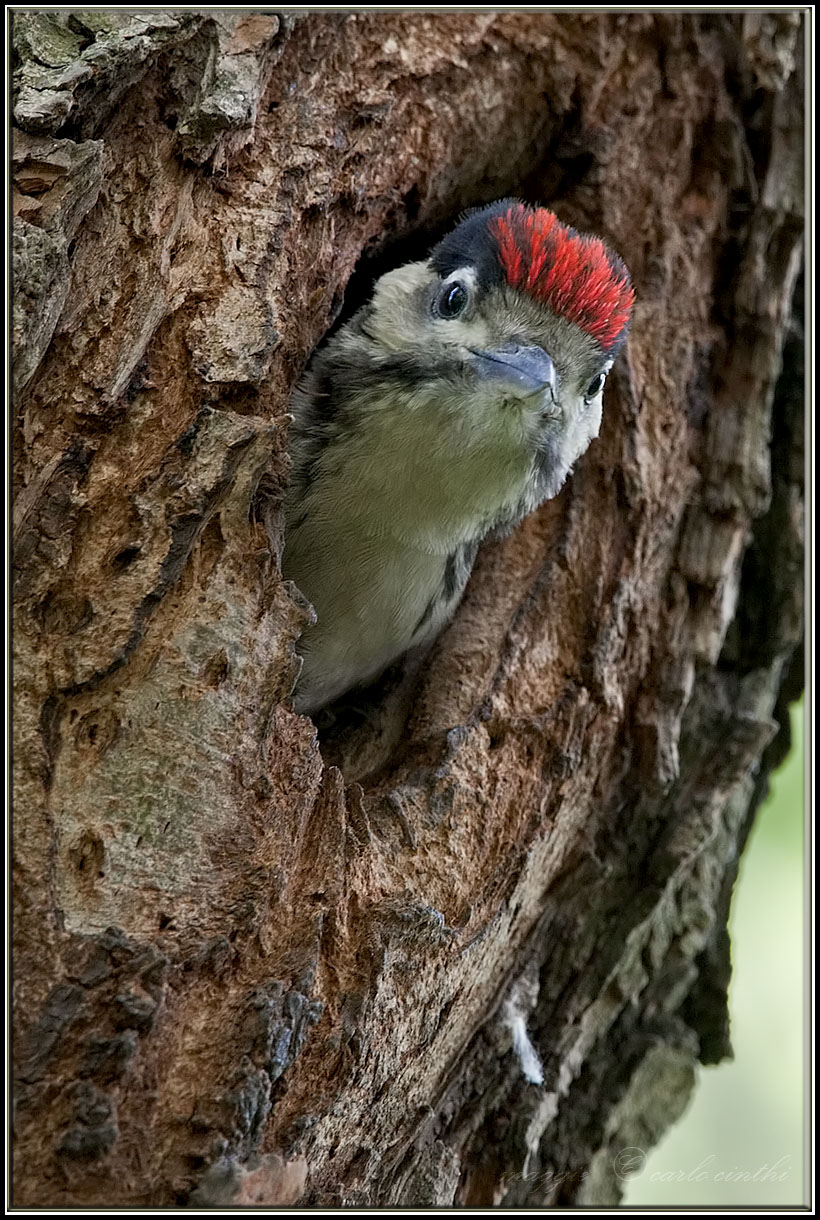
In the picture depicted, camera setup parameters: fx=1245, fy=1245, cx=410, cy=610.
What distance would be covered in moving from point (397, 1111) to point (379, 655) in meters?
1.24

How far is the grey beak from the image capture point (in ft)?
9.22

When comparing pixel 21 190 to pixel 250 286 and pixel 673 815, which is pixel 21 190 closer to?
pixel 250 286

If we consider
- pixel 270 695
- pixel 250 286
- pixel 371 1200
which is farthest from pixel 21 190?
pixel 371 1200

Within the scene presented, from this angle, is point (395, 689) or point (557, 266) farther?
point (395, 689)

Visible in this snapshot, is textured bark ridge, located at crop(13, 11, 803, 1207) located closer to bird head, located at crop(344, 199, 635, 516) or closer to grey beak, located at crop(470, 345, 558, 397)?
bird head, located at crop(344, 199, 635, 516)

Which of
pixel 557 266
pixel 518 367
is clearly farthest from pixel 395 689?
pixel 557 266

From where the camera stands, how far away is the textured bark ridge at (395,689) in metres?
2.04

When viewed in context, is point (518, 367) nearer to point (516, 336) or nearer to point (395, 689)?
point (516, 336)

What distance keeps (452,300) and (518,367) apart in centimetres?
38

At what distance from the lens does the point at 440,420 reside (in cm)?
288

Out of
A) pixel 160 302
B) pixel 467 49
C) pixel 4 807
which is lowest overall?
pixel 4 807

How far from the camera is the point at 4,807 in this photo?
2.03 metres

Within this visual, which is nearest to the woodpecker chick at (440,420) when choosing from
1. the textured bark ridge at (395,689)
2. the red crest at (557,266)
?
the red crest at (557,266)

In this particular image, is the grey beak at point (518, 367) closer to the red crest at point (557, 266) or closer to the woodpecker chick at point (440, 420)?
the woodpecker chick at point (440, 420)
